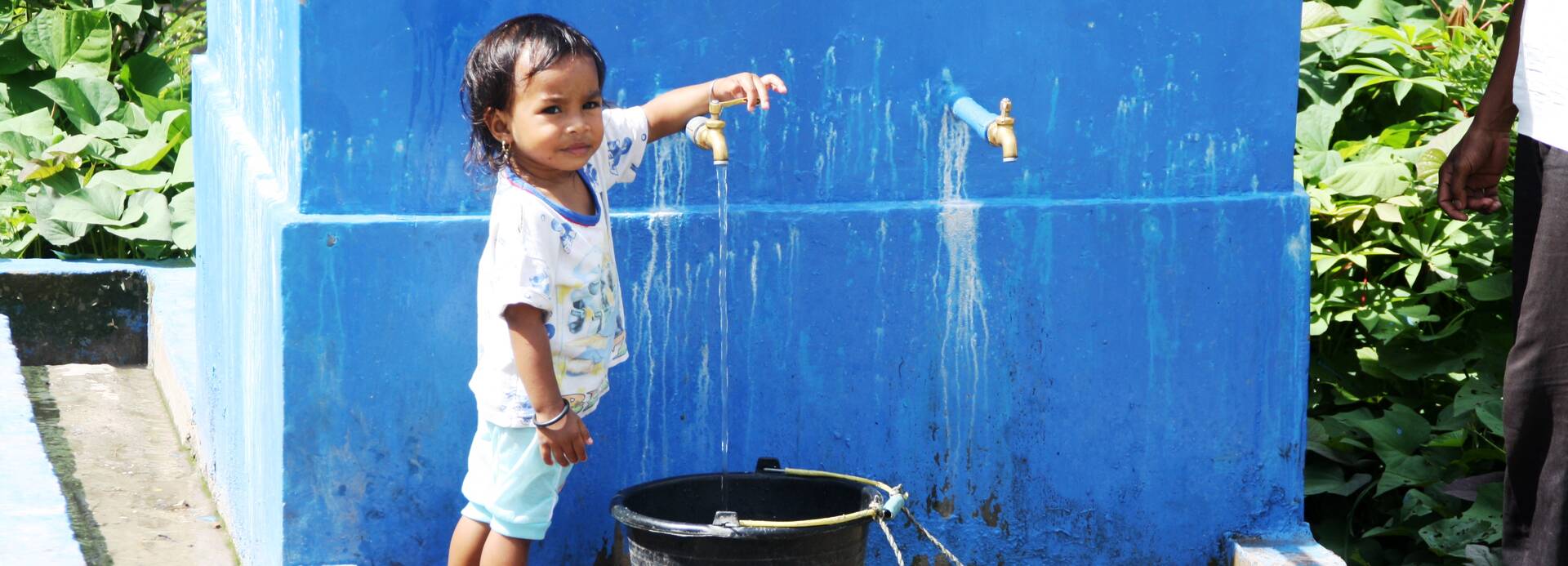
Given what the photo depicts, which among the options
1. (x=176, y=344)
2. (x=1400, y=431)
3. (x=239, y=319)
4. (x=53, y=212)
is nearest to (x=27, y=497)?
(x=239, y=319)

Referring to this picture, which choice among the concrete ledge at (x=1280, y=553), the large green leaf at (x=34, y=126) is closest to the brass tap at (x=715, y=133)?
the concrete ledge at (x=1280, y=553)

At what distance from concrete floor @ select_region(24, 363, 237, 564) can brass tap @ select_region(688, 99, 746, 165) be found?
1472 mm

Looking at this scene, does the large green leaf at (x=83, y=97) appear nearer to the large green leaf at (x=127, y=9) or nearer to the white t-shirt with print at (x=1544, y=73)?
the large green leaf at (x=127, y=9)

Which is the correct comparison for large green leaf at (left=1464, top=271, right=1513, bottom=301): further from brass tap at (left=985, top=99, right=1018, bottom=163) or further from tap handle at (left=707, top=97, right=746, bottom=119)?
tap handle at (left=707, top=97, right=746, bottom=119)

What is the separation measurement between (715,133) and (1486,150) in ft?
5.22

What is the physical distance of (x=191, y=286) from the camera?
16.3 feet

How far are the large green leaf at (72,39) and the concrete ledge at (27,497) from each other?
8.74ft

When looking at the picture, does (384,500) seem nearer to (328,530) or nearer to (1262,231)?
(328,530)

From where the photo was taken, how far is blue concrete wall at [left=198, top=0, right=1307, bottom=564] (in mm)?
2705

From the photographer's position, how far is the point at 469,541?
2668 mm

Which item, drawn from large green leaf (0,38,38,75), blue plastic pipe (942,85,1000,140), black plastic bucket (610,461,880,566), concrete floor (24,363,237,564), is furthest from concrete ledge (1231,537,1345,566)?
large green leaf (0,38,38,75)

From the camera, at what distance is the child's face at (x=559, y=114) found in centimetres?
245

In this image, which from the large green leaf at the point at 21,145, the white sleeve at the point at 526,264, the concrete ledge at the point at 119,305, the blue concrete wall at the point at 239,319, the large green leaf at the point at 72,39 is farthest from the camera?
the large green leaf at the point at 72,39

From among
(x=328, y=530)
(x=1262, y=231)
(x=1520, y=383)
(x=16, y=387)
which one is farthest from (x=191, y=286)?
(x=1520, y=383)
